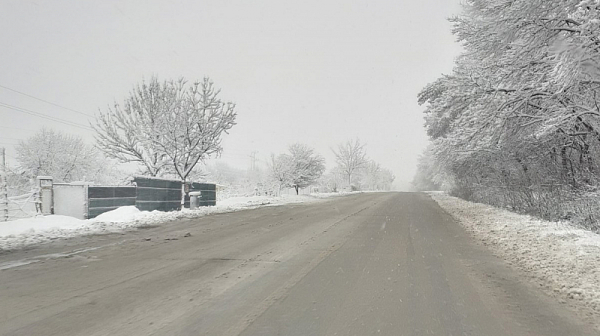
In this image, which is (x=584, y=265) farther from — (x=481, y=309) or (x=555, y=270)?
(x=481, y=309)

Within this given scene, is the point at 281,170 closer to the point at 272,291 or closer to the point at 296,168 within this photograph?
the point at 296,168

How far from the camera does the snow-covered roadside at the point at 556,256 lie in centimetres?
468

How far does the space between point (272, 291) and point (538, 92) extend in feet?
29.1

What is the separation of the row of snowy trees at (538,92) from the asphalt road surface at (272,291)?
4097 mm

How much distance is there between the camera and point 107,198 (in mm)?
15609

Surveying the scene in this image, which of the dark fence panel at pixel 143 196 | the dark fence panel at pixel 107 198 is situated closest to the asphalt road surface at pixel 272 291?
the dark fence panel at pixel 107 198

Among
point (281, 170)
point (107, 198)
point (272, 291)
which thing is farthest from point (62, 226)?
point (281, 170)

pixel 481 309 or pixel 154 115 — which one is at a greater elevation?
pixel 154 115

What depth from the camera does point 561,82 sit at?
7.67 m

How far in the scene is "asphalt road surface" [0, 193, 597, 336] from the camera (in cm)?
368

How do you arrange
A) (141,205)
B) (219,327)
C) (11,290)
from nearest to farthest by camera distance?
(219,327)
(11,290)
(141,205)

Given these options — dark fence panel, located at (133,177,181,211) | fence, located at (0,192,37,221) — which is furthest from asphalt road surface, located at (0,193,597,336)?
dark fence panel, located at (133,177,181,211)

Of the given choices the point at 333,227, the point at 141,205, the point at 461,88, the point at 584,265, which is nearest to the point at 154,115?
the point at 141,205

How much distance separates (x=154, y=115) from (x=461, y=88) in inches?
881
